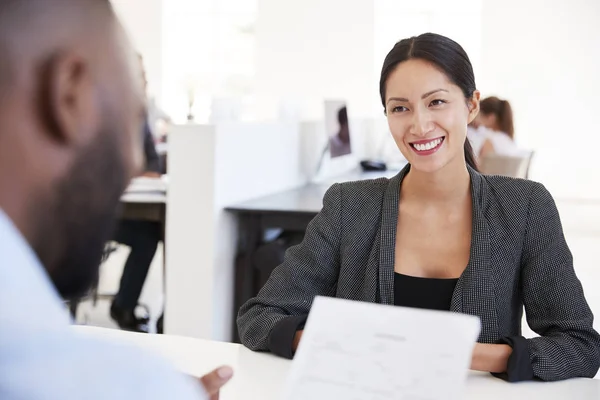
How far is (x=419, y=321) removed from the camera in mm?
985

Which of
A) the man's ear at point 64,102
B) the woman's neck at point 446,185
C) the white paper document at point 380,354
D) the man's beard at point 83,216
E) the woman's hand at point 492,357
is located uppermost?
the man's ear at point 64,102

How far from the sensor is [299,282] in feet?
5.52

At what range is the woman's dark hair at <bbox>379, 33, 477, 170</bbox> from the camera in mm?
1685

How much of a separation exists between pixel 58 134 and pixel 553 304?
139 centimetres

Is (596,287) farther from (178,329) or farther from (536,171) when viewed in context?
(536,171)

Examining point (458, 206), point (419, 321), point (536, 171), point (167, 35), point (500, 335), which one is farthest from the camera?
point (167, 35)

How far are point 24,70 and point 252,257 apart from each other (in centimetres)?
325

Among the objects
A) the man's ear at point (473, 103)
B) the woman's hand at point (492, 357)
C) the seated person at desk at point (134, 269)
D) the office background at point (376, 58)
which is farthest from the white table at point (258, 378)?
the office background at point (376, 58)

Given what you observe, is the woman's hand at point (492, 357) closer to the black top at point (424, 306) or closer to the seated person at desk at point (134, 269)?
the black top at point (424, 306)

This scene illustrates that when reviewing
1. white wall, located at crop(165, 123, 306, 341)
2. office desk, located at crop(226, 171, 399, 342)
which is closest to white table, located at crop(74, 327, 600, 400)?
white wall, located at crop(165, 123, 306, 341)

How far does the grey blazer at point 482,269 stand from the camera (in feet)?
5.02

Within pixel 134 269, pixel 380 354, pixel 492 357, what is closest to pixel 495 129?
pixel 134 269

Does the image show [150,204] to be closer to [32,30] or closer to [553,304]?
[553,304]

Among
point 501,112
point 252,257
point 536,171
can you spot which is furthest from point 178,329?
point 536,171
